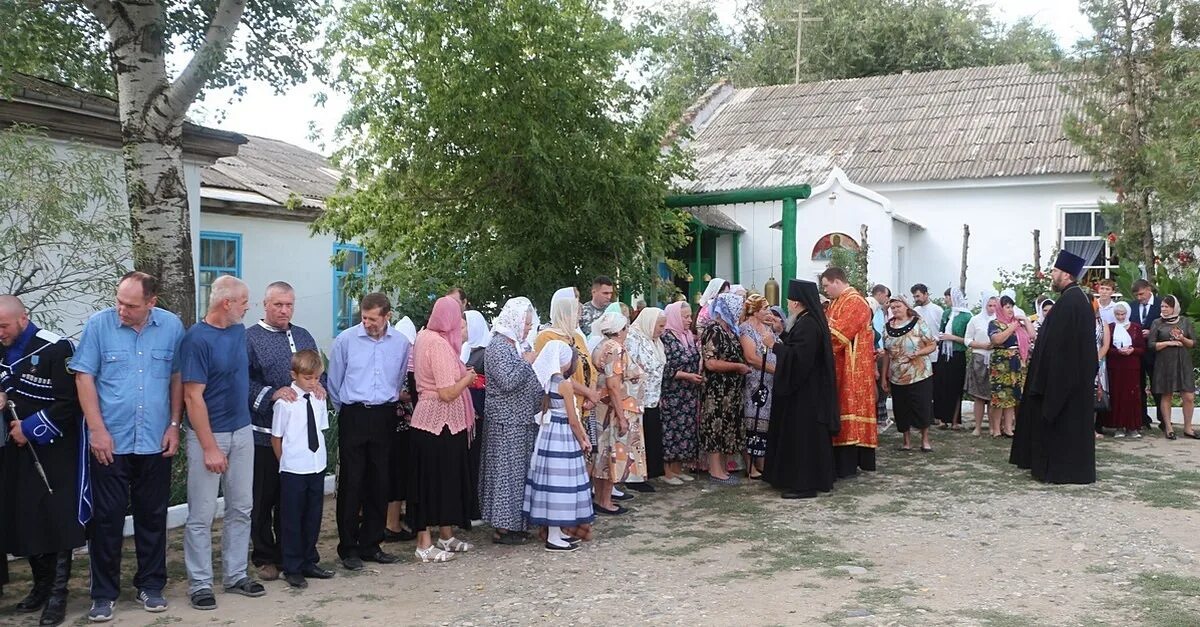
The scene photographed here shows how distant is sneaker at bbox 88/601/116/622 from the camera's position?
555 cm

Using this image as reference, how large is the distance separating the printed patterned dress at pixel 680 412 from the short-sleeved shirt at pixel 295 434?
12.3 feet

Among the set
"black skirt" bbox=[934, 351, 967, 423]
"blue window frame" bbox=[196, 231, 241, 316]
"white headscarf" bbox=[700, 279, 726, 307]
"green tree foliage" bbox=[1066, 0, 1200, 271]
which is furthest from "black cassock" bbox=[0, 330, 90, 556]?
"green tree foliage" bbox=[1066, 0, 1200, 271]

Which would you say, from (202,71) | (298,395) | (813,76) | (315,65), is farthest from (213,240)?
(813,76)

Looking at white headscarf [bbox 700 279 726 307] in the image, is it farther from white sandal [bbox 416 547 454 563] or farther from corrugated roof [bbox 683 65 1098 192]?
corrugated roof [bbox 683 65 1098 192]

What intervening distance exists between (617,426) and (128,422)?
3.58 m

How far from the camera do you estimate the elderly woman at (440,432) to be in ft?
21.9

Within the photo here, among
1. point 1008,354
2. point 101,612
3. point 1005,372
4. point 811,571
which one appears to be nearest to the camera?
point 101,612

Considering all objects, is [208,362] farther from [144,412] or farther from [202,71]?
[202,71]

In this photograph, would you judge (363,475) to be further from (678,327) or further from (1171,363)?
(1171,363)

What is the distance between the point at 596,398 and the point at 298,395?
2.13m

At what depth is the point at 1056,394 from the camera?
30.8ft

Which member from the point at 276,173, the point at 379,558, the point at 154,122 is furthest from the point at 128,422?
the point at 276,173

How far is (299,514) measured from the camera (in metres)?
6.24

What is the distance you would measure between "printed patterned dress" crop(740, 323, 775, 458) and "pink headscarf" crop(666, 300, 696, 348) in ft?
1.57
